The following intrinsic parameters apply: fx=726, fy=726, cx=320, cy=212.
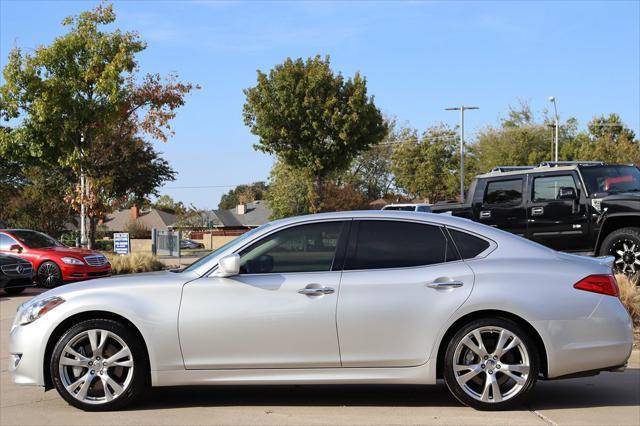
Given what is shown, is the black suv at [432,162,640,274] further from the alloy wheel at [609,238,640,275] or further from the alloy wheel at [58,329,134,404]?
the alloy wheel at [58,329,134,404]

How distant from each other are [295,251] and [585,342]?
7.51 feet

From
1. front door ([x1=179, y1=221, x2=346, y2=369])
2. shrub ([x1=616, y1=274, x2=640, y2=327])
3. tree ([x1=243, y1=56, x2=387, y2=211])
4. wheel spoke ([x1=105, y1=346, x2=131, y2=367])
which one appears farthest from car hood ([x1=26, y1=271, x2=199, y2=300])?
tree ([x1=243, y1=56, x2=387, y2=211])

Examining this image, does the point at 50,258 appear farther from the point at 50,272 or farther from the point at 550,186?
the point at 550,186

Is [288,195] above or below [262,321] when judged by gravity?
above

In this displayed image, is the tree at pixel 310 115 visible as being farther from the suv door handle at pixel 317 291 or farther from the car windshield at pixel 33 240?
the suv door handle at pixel 317 291

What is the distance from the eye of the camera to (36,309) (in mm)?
5691

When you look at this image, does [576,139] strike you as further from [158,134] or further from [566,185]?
[566,185]

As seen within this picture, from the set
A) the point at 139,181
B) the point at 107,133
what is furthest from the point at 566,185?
the point at 139,181

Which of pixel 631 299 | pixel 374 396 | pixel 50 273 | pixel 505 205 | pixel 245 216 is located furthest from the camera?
pixel 245 216

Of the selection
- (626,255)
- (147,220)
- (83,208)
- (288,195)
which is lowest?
(626,255)

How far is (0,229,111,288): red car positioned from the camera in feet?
55.8

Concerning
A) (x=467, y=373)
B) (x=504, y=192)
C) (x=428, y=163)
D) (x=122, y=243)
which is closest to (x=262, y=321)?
(x=467, y=373)

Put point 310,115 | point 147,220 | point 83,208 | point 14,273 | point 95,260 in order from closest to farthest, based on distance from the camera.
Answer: point 14,273
point 95,260
point 83,208
point 310,115
point 147,220

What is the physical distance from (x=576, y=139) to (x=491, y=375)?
5378 centimetres
